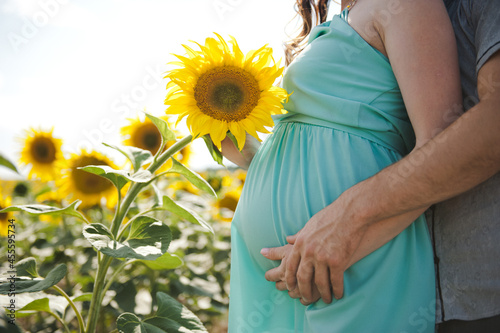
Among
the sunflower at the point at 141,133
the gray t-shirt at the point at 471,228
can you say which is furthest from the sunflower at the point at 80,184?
the gray t-shirt at the point at 471,228

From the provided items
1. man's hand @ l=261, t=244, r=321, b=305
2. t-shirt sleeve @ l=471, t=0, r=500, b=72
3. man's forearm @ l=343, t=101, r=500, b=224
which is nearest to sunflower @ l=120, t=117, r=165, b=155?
man's hand @ l=261, t=244, r=321, b=305

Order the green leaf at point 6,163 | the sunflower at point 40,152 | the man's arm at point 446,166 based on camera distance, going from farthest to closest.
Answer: the sunflower at point 40,152 < the man's arm at point 446,166 < the green leaf at point 6,163

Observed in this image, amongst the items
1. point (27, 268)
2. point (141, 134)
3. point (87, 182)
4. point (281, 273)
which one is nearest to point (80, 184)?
point (87, 182)

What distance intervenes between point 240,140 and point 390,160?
0.31 m

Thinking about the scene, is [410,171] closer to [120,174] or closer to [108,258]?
[120,174]

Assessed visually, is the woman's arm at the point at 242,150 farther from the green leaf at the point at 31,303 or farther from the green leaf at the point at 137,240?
the green leaf at the point at 31,303

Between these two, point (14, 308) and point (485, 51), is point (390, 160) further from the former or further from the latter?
point (14, 308)

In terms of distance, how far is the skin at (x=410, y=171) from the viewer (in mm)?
552

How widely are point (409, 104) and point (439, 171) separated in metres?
0.15

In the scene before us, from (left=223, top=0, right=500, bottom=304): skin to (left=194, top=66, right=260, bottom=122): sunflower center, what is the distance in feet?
0.89

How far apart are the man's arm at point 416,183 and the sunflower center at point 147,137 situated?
99 centimetres

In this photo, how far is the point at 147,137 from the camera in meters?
1.54

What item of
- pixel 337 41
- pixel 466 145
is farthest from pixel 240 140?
pixel 466 145

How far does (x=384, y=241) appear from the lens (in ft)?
2.17
